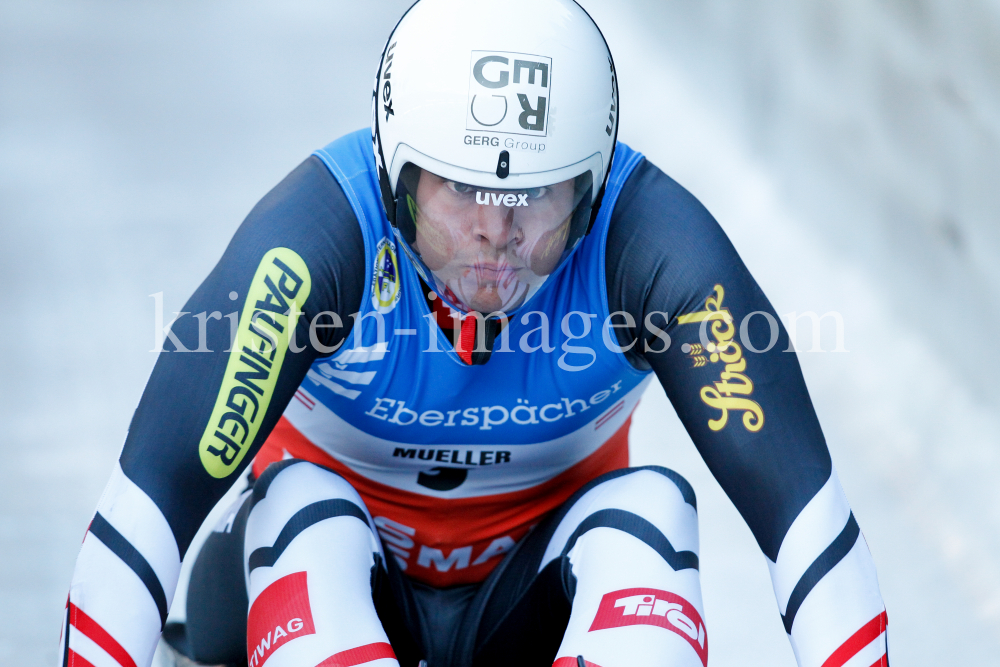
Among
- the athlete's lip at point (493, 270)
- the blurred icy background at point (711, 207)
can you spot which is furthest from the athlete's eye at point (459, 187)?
the blurred icy background at point (711, 207)

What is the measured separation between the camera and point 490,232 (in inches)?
67.7

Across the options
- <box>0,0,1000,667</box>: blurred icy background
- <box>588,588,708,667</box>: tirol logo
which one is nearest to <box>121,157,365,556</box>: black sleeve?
<box>588,588,708,667</box>: tirol logo

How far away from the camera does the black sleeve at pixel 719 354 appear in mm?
1739

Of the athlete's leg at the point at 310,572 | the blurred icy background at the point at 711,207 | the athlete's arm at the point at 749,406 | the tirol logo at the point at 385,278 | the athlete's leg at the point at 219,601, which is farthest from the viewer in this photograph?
the blurred icy background at the point at 711,207

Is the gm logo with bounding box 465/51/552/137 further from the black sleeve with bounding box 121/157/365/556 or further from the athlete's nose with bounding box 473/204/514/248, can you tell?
the black sleeve with bounding box 121/157/365/556

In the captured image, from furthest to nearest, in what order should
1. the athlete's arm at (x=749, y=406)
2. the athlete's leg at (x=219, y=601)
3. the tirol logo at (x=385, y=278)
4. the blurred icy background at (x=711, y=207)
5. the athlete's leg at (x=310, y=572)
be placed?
the blurred icy background at (x=711, y=207), the athlete's leg at (x=219, y=601), the tirol logo at (x=385, y=278), the athlete's arm at (x=749, y=406), the athlete's leg at (x=310, y=572)

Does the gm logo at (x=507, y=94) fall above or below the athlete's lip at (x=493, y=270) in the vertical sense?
above

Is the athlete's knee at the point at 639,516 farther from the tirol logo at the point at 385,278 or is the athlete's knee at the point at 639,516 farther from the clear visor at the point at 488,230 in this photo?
the tirol logo at the point at 385,278

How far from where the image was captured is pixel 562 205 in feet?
5.75

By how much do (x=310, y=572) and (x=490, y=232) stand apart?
1.94ft

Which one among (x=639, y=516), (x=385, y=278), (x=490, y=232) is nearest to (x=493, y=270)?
(x=490, y=232)

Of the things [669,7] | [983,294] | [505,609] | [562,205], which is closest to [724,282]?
[562,205]

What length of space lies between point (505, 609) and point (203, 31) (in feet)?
13.0

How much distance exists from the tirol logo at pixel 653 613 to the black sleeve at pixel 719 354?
20cm
